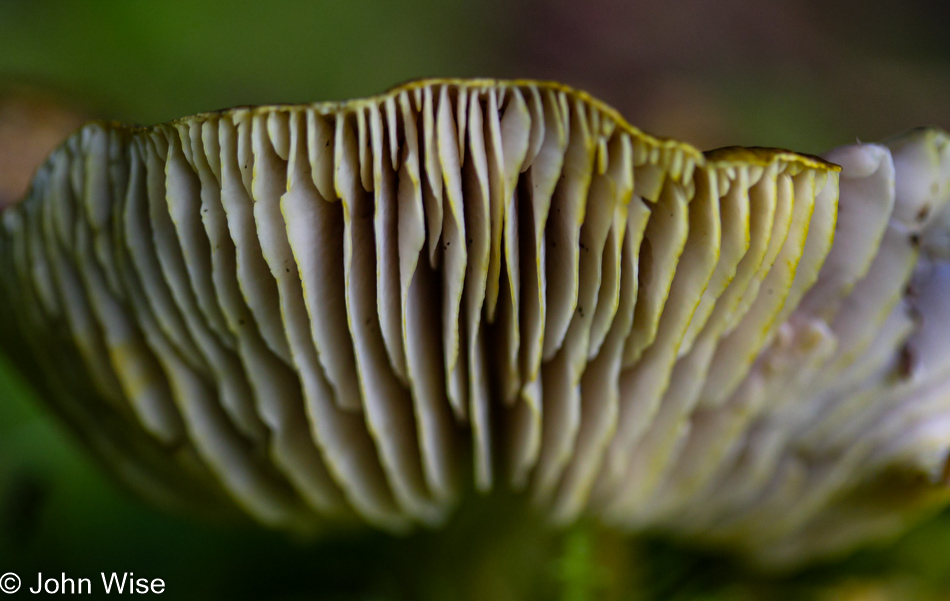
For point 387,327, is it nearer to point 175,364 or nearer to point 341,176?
point 341,176

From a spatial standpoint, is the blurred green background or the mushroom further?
the blurred green background

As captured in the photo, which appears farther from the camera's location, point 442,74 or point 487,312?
point 442,74

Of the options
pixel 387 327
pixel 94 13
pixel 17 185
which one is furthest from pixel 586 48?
pixel 387 327

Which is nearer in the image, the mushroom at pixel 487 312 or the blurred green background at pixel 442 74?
the mushroom at pixel 487 312

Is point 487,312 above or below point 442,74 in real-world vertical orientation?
below
